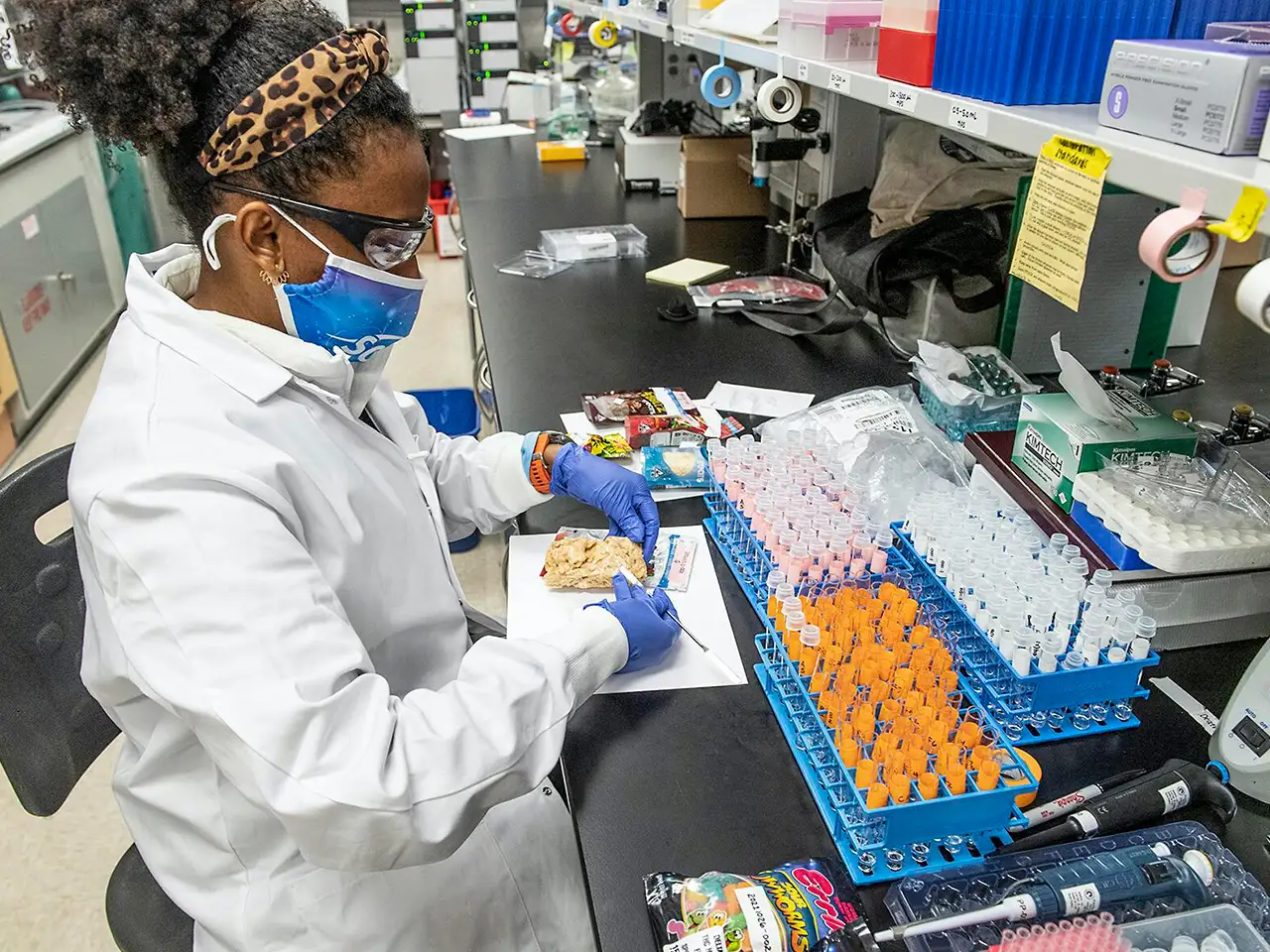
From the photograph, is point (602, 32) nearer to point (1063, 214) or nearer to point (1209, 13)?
point (1209, 13)

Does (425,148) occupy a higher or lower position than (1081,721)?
higher

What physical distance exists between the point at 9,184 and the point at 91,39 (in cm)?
325

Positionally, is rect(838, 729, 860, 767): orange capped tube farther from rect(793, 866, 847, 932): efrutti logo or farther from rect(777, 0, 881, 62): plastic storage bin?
rect(777, 0, 881, 62): plastic storage bin

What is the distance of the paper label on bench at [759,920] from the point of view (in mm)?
713

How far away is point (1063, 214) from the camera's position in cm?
88

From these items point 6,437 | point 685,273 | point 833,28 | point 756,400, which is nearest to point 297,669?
point 756,400

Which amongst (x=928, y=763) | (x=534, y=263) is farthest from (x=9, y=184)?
(x=928, y=763)

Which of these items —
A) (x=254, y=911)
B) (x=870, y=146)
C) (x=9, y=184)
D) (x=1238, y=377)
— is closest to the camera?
(x=254, y=911)

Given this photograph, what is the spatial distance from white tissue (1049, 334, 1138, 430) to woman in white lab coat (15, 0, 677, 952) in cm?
60

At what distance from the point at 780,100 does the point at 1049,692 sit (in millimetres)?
1363

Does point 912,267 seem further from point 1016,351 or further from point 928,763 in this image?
point 928,763

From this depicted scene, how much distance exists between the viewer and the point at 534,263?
2463mm

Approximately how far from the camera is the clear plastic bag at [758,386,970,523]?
131cm

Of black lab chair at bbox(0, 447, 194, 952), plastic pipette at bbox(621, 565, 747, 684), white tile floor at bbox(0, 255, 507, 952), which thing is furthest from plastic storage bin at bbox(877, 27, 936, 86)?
white tile floor at bbox(0, 255, 507, 952)
